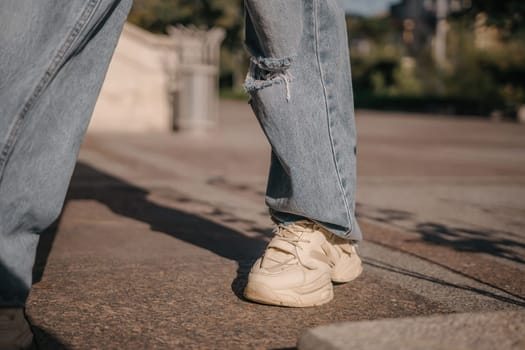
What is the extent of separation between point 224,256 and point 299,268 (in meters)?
0.64

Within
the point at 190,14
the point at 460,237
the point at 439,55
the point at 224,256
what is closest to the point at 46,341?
the point at 224,256

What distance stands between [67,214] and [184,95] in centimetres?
739

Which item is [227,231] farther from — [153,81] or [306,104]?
[153,81]

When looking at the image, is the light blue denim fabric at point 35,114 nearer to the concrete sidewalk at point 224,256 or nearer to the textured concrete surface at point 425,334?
the concrete sidewalk at point 224,256

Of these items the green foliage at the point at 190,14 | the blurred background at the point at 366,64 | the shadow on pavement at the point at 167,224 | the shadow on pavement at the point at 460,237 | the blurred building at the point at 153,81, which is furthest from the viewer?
the green foliage at the point at 190,14

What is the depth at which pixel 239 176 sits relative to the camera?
5.40 meters

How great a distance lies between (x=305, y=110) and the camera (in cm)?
200

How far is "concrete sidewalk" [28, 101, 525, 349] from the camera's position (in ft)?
5.90

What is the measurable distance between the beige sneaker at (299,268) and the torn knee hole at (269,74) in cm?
40

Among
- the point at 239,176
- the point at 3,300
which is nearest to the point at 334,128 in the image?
the point at 3,300

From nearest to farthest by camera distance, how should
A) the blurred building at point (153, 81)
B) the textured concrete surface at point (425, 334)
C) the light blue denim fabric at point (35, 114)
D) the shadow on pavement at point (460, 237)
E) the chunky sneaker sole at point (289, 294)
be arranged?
the textured concrete surface at point (425, 334)
the light blue denim fabric at point (35, 114)
the chunky sneaker sole at point (289, 294)
the shadow on pavement at point (460, 237)
the blurred building at point (153, 81)

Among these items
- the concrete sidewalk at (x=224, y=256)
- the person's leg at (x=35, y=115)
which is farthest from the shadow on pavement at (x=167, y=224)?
the person's leg at (x=35, y=115)

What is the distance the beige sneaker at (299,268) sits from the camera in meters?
1.95

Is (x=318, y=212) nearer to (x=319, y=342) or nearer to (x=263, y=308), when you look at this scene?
(x=263, y=308)
